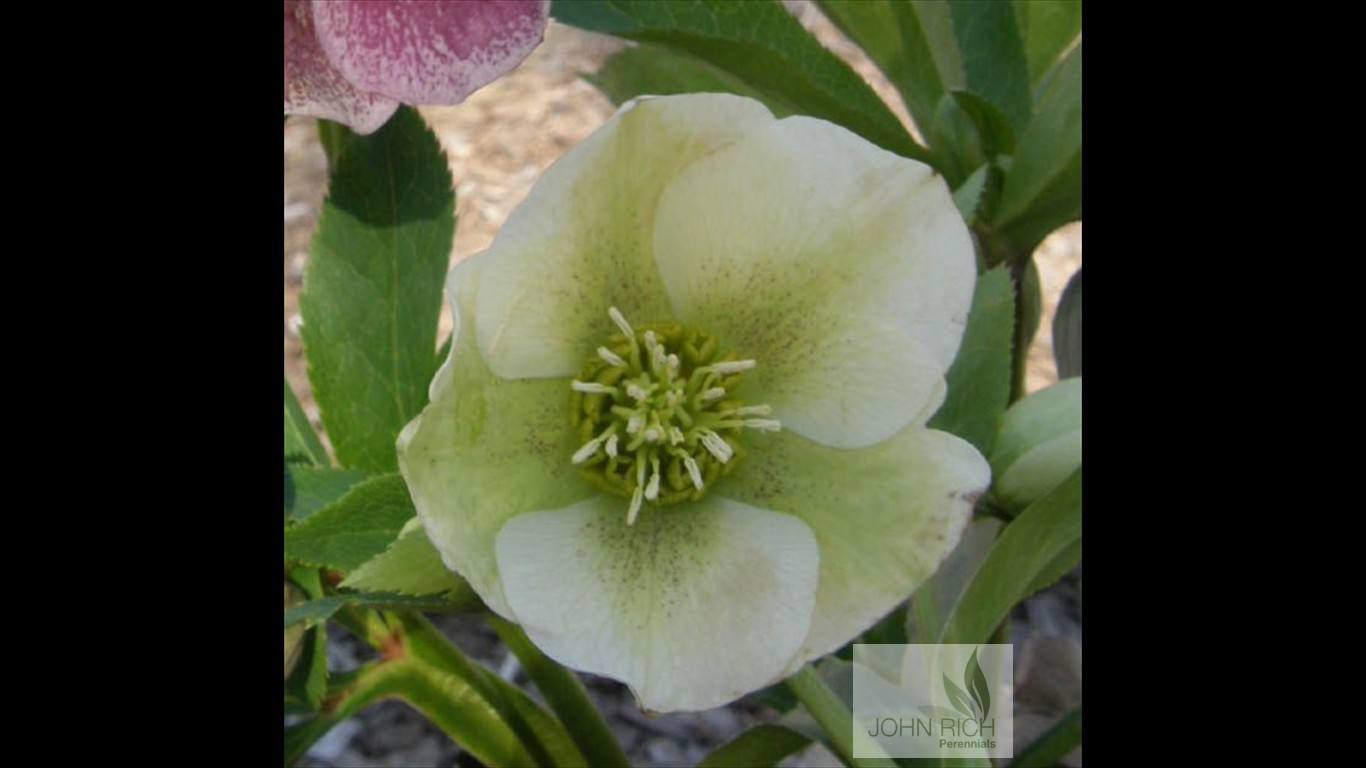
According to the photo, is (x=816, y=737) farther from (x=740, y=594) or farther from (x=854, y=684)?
(x=740, y=594)

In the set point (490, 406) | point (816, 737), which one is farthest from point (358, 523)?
point (816, 737)

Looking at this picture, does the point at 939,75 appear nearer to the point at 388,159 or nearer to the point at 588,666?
the point at 388,159

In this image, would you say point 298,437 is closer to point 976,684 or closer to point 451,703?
point 451,703

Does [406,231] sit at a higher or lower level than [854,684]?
higher

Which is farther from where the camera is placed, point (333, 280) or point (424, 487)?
point (333, 280)

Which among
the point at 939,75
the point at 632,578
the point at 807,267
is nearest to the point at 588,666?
the point at 632,578

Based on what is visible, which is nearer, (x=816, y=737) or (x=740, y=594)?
(x=740, y=594)
